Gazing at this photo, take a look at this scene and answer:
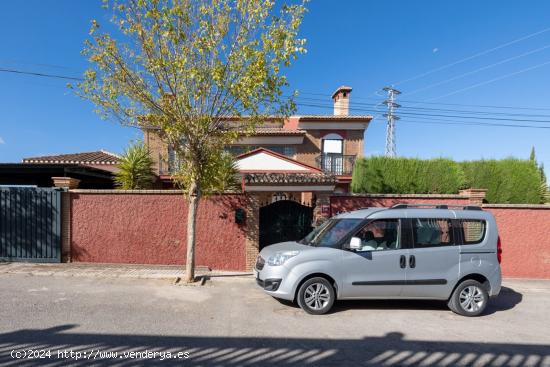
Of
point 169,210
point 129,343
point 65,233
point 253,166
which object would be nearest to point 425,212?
point 129,343

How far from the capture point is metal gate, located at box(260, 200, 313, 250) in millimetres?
9531

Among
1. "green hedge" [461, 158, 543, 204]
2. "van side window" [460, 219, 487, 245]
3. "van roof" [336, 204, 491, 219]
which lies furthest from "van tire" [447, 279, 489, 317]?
"green hedge" [461, 158, 543, 204]

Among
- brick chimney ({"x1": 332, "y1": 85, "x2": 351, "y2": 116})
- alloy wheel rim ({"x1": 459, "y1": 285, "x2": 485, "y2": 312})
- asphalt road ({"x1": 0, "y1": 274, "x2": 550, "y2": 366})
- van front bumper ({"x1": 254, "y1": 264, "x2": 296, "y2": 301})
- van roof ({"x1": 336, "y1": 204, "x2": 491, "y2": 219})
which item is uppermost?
brick chimney ({"x1": 332, "y1": 85, "x2": 351, "y2": 116})

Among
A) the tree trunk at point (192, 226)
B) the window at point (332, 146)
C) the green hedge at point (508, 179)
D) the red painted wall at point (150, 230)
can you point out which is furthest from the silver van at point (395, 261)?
the window at point (332, 146)

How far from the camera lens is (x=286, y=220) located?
957cm

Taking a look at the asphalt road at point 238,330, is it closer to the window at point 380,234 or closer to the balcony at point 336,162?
the window at point 380,234

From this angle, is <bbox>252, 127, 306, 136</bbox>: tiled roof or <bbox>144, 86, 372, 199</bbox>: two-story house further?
<bbox>144, 86, 372, 199</bbox>: two-story house

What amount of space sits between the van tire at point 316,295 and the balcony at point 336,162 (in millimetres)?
15167

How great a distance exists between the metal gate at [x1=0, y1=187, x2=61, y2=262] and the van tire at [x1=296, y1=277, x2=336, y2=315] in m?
7.25

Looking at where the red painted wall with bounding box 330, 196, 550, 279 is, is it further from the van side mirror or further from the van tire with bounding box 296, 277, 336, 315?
the van tire with bounding box 296, 277, 336, 315

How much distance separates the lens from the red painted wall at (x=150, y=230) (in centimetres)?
937

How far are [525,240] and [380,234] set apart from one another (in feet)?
20.5

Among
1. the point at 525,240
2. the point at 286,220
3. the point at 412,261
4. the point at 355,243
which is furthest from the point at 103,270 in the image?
the point at 525,240

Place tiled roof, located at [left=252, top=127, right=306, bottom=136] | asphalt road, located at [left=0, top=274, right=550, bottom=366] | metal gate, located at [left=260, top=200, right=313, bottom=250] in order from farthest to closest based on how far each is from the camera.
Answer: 1. tiled roof, located at [left=252, top=127, right=306, bottom=136]
2. metal gate, located at [left=260, top=200, right=313, bottom=250]
3. asphalt road, located at [left=0, top=274, right=550, bottom=366]
